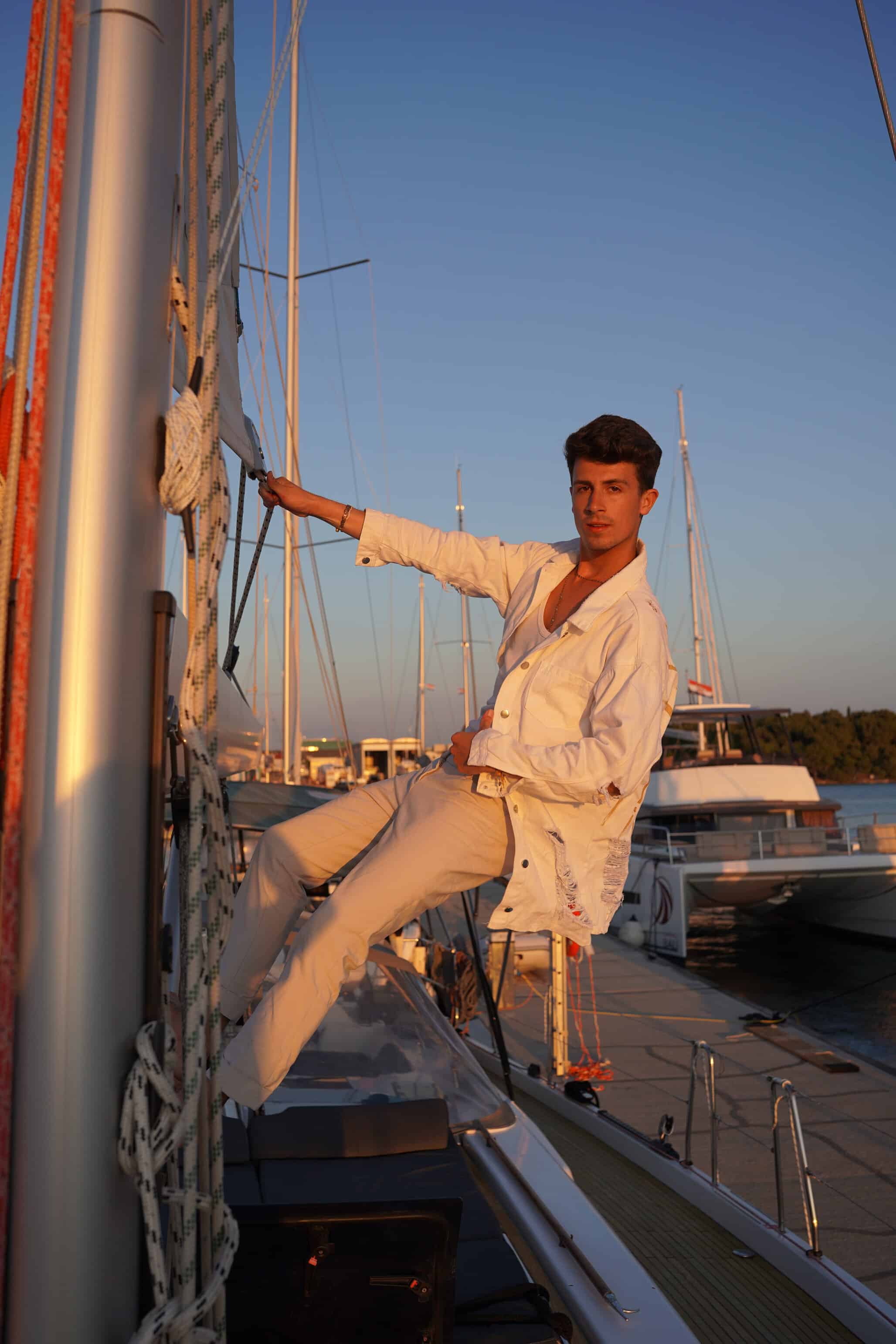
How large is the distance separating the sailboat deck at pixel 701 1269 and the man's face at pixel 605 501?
286 centimetres

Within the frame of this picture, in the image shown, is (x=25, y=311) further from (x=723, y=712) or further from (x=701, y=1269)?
(x=723, y=712)

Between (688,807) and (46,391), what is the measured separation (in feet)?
66.5

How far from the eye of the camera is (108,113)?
1591 mm

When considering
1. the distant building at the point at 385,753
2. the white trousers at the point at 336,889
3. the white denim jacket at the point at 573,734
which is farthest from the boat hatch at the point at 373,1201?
the distant building at the point at 385,753

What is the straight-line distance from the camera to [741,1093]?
10500mm

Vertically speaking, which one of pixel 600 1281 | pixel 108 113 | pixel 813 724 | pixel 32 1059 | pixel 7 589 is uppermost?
pixel 813 724

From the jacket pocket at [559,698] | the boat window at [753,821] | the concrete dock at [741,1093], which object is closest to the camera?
the jacket pocket at [559,698]

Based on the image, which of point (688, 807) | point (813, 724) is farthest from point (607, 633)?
point (813, 724)

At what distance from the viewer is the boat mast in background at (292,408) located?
1384cm

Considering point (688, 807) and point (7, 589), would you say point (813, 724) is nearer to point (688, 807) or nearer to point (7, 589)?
point (688, 807)

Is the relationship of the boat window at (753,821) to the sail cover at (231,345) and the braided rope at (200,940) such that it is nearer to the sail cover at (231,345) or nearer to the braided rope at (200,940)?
the sail cover at (231,345)

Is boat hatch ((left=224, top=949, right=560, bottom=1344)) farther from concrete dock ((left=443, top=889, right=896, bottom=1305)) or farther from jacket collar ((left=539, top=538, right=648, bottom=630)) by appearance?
concrete dock ((left=443, top=889, right=896, bottom=1305))

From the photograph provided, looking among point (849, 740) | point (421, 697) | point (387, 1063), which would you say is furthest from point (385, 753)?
point (849, 740)

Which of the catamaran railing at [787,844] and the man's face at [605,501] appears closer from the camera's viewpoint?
the man's face at [605,501]
